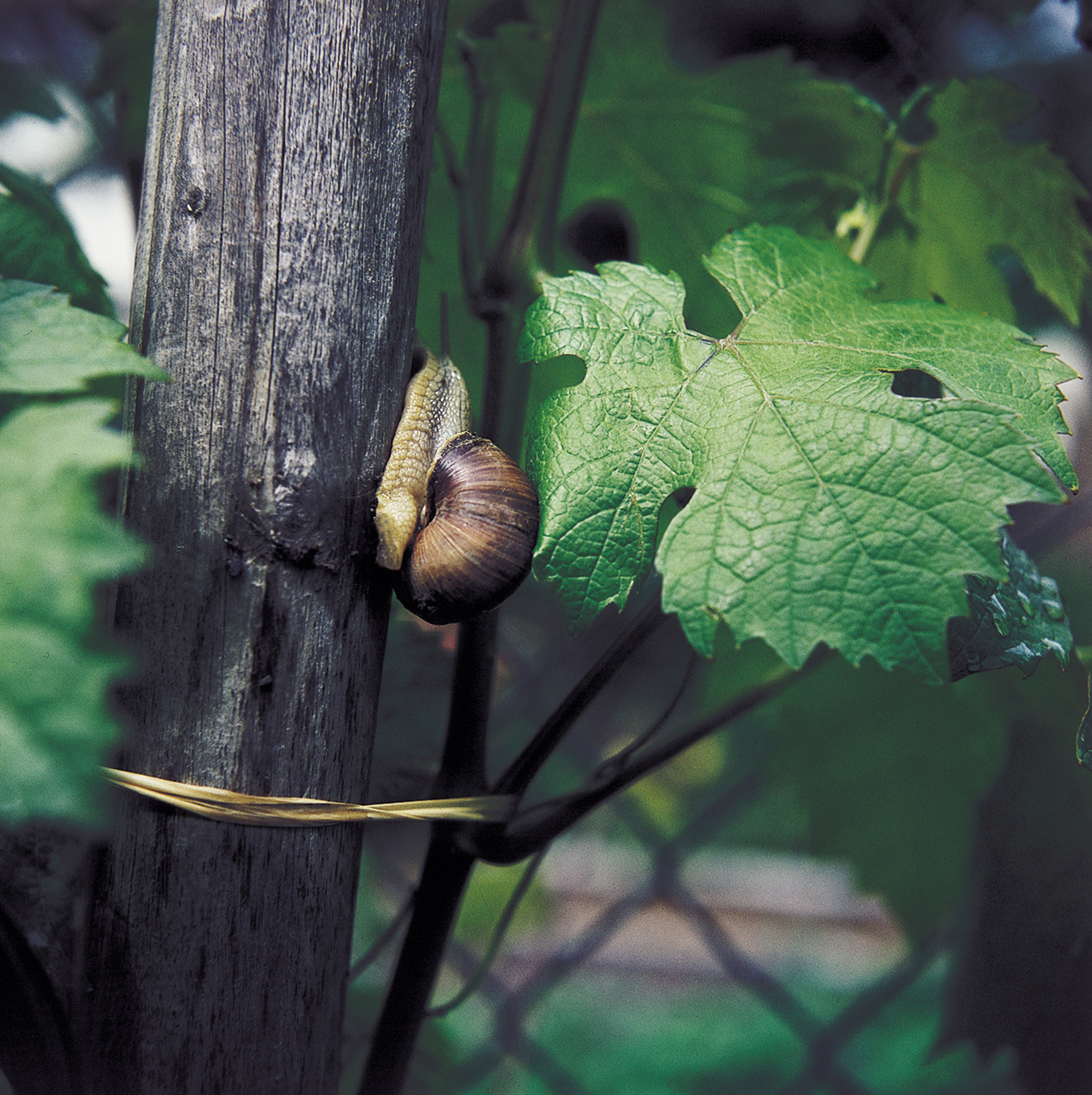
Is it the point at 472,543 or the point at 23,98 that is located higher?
the point at 23,98

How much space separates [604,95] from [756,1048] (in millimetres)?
2547

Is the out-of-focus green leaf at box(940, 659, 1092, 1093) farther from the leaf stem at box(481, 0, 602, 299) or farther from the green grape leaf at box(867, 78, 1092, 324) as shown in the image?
the leaf stem at box(481, 0, 602, 299)

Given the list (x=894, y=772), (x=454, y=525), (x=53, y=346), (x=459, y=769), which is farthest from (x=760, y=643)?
(x=53, y=346)

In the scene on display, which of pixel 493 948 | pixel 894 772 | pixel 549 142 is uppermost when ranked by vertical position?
pixel 549 142

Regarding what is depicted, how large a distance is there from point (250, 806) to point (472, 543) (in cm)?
22

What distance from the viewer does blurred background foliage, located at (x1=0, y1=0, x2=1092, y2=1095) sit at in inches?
34.9

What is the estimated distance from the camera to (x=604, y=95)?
0.98 metres

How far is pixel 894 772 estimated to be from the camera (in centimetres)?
112

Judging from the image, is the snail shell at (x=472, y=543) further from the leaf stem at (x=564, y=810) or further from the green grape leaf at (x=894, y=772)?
the green grape leaf at (x=894, y=772)

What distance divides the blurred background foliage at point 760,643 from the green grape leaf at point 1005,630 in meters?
0.20

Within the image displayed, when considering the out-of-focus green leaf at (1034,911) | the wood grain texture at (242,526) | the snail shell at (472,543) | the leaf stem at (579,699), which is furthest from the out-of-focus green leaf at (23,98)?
the out-of-focus green leaf at (1034,911)

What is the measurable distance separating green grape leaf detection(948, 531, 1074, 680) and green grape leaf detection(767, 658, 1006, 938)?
1.18 feet

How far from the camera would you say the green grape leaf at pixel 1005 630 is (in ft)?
1.86

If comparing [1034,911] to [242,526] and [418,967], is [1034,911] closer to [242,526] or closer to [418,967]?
[418,967]
